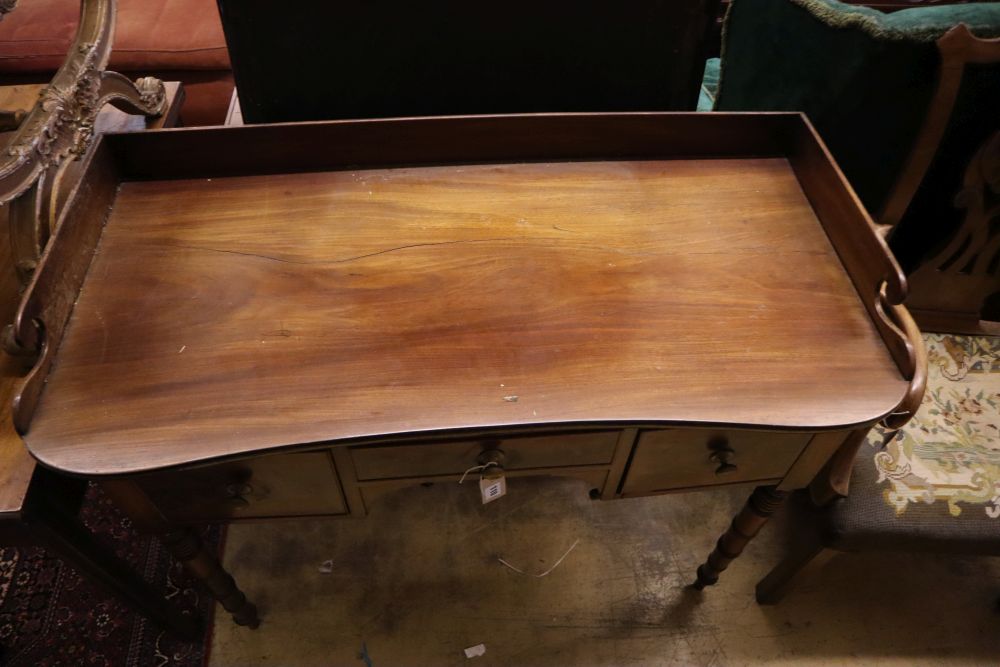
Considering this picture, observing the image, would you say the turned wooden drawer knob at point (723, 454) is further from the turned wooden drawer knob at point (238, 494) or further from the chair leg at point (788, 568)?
the turned wooden drawer knob at point (238, 494)

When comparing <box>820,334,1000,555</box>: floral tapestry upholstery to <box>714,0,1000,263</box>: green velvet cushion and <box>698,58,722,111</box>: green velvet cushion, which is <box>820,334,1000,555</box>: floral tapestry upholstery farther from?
<box>698,58,722,111</box>: green velvet cushion

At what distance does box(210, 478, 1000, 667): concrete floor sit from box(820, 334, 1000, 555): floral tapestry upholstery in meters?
0.23

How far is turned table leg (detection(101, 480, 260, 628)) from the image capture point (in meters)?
0.87

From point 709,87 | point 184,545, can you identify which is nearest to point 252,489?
point 184,545

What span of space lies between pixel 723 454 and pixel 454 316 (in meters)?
0.44

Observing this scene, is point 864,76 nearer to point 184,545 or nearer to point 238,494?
point 238,494

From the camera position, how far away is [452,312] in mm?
876

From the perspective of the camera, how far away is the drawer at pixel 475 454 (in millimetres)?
874

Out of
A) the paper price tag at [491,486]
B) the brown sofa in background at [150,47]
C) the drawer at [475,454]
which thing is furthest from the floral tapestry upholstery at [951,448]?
the brown sofa in background at [150,47]

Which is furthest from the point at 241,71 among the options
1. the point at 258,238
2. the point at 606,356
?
the point at 606,356

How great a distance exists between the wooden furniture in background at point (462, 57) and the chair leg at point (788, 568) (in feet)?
2.88

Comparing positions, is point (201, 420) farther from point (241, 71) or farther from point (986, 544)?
point (986, 544)

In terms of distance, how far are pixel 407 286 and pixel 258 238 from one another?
0.26 metres

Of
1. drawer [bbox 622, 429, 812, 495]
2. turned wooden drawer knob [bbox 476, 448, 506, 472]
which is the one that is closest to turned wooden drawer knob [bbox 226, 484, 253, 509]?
turned wooden drawer knob [bbox 476, 448, 506, 472]
